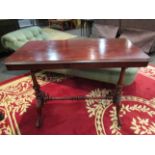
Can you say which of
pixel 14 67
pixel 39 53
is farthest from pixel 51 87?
pixel 14 67

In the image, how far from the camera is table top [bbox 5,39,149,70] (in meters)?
1.09

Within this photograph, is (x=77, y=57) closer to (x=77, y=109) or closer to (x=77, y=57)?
(x=77, y=57)

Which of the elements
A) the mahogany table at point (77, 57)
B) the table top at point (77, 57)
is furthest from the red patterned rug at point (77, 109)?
the table top at point (77, 57)

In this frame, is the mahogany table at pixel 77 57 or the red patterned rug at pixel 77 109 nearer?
the mahogany table at pixel 77 57

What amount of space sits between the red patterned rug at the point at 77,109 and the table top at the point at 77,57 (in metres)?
0.66

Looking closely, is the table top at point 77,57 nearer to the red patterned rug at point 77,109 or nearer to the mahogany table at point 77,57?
the mahogany table at point 77,57

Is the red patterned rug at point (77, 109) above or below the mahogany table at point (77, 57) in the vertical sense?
below

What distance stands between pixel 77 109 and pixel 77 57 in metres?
0.72

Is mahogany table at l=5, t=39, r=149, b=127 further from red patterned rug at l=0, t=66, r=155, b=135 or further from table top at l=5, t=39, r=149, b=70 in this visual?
red patterned rug at l=0, t=66, r=155, b=135

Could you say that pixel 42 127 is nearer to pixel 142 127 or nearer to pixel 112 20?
pixel 142 127

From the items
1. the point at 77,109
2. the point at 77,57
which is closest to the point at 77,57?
the point at 77,57

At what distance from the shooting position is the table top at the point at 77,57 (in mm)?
1086

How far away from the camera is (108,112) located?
1591 millimetres
